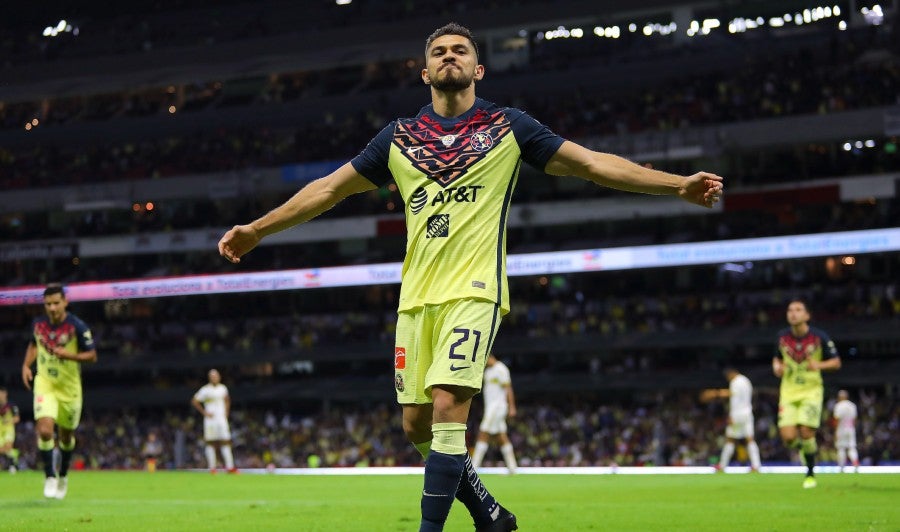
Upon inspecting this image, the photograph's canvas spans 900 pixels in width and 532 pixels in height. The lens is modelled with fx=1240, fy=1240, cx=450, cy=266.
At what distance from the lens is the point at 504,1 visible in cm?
5631

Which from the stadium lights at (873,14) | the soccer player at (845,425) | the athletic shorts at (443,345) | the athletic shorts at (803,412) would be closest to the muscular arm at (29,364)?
the athletic shorts at (443,345)

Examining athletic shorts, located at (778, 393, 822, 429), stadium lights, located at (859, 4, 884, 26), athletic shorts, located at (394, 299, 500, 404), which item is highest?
stadium lights, located at (859, 4, 884, 26)

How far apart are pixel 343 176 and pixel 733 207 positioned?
43.5 m

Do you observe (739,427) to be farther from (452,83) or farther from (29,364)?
(452,83)

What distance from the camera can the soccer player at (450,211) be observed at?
6363 mm

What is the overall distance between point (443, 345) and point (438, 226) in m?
0.65

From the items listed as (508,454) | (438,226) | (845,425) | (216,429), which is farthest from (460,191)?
(845,425)

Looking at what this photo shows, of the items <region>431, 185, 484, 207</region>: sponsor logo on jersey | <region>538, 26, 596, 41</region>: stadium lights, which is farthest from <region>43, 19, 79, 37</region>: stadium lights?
<region>431, 185, 484, 207</region>: sponsor logo on jersey

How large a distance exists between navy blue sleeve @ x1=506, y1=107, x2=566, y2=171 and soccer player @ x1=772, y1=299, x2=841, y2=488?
11.3m

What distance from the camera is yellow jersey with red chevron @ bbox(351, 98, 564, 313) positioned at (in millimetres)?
6547

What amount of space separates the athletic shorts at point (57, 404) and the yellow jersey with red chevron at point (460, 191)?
941 centimetres

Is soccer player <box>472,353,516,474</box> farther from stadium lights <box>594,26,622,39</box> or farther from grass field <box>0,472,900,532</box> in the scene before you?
stadium lights <box>594,26,622,39</box>

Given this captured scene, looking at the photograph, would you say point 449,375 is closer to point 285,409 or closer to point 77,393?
point 77,393

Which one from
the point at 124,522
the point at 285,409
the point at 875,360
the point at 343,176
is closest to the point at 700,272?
the point at 875,360
